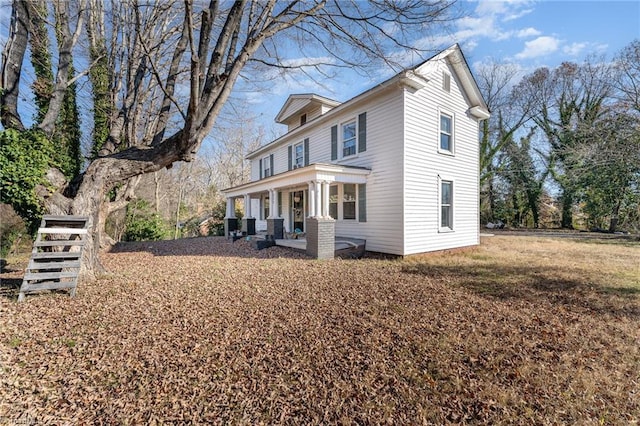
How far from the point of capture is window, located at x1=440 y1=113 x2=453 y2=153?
413 inches

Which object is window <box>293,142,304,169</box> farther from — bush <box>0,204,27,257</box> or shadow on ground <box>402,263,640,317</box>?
bush <box>0,204,27,257</box>

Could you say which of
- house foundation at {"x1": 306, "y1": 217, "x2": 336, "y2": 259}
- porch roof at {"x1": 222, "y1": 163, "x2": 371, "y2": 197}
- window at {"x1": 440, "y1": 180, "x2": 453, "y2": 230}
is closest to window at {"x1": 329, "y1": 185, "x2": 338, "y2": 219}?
porch roof at {"x1": 222, "y1": 163, "x2": 371, "y2": 197}

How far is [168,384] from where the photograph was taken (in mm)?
2582

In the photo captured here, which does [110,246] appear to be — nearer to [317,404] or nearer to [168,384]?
[168,384]

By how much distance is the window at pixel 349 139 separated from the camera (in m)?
10.9

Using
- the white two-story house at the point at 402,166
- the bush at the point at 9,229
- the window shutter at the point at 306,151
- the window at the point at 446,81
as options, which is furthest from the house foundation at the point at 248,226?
the window at the point at 446,81

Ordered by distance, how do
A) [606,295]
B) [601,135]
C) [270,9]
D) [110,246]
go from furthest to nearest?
[110,246], [601,135], [270,9], [606,295]

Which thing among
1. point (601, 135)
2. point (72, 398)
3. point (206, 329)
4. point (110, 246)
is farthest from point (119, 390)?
point (601, 135)

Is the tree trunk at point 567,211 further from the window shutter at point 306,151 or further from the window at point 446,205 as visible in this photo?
the window shutter at point 306,151

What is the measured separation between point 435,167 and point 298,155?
6.87 m

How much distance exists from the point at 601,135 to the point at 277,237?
41.0 feet

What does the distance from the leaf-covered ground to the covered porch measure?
297 centimetres

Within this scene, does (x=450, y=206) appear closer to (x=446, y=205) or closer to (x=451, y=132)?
(x=446, y=205)

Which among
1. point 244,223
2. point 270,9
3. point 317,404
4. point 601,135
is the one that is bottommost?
point 317,404
